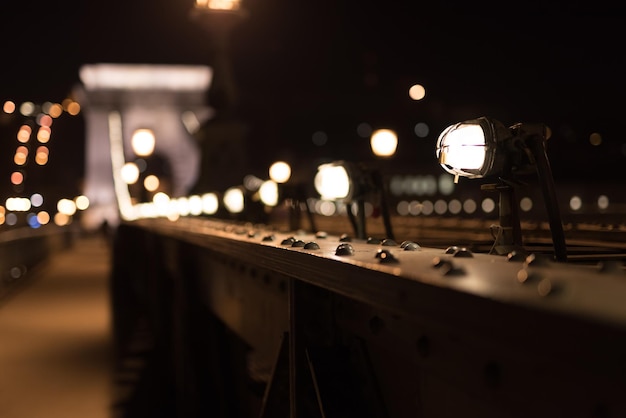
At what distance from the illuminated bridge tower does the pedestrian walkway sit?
57.6 metres

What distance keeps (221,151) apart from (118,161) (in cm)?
6617

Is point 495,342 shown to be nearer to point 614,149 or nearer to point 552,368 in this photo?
point 552,368

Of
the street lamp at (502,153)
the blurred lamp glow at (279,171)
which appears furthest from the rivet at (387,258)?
the blurred lamp glow at (279,171)

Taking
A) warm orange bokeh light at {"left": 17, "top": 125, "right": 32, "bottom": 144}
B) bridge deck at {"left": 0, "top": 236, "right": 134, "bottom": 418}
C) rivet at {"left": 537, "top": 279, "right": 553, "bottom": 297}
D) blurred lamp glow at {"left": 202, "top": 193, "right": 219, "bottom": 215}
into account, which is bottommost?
bridge deck at {"left": 0, "top": 236, "right": 134, "bottom": 418}

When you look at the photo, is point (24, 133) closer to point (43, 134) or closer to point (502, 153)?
point (43, 134)

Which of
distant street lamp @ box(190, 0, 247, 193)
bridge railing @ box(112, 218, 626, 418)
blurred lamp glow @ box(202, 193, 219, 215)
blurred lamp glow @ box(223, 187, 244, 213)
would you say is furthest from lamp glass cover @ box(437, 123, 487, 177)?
distant street lamp @ box(190, 0, 247, 193)

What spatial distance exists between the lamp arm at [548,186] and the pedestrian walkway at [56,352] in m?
7.28

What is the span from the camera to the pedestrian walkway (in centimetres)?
1083

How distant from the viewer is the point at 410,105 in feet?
55.9

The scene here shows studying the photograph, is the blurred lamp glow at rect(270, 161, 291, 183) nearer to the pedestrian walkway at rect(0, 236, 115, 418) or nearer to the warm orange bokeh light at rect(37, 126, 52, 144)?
the pedestrian walkway at rect(0, 236, 115, 418)

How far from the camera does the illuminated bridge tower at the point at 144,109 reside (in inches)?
3258

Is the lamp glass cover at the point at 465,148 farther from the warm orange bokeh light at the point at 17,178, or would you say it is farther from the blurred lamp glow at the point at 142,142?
the warm orange bokeh light at the point at 17,178

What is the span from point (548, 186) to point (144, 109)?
267 feet

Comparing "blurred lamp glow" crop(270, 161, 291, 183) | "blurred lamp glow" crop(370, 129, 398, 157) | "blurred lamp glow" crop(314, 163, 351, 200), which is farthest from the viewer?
"blurred lamp glow" crop(270, 161, 291, 183)
